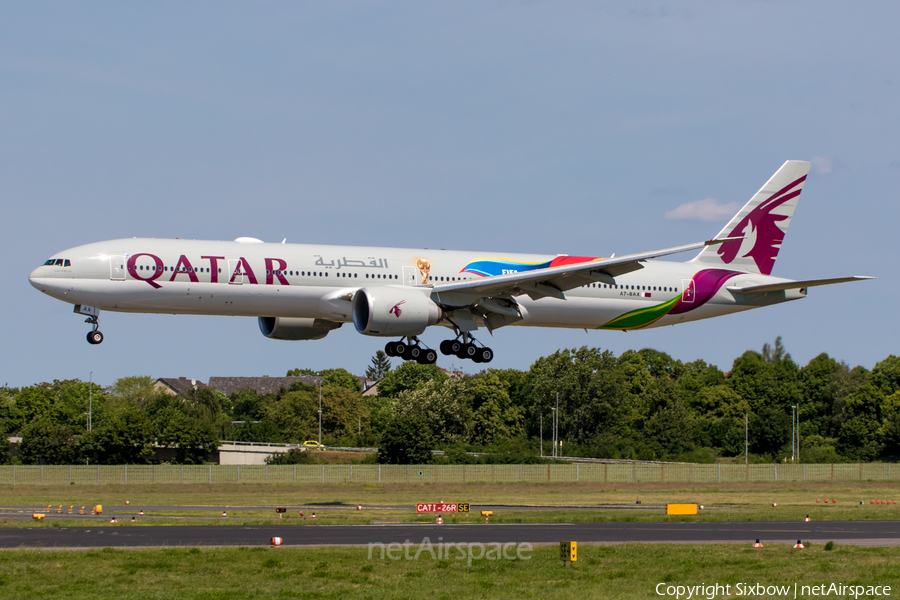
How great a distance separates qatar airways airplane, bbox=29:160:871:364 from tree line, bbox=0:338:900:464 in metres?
38.3

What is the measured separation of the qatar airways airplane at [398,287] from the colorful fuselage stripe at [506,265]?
53 mm

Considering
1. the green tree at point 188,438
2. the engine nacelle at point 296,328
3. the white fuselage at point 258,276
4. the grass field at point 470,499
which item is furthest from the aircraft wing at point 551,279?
the green tree at point 188,438

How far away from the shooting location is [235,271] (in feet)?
125

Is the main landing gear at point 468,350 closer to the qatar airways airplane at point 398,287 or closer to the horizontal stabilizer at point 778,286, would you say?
the qatar airways airplane at point 398,287

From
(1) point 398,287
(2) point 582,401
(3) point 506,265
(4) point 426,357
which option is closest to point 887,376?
(2) point 582,401

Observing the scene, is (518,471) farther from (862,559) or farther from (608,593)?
(608,593)

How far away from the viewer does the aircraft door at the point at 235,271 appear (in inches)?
1503

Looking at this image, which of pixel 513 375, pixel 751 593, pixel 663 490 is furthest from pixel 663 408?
pixel 751 593

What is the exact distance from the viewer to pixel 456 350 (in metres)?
43.3

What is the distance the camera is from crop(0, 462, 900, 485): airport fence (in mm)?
64688

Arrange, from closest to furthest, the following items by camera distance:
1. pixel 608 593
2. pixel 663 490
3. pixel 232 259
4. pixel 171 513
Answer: pixel 608 593 → pixel 232 259 → pixel 171 513 → pixel 663 490

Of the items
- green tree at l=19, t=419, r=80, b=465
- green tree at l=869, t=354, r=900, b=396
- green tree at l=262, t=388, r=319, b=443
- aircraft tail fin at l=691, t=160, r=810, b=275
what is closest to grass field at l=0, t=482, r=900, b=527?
aircraft tail fin at l=691, t=160, r=810, b=275

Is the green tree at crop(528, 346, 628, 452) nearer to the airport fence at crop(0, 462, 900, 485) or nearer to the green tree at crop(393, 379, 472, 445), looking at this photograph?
the green tree at crop(393, 379, 472, 445)

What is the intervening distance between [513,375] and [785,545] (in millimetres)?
91371
